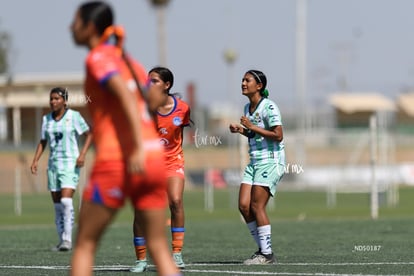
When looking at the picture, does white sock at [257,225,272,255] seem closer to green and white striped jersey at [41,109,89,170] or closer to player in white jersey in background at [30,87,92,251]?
player in white jersey in background at [30,87,92,251]

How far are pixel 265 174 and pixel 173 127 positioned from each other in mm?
1201

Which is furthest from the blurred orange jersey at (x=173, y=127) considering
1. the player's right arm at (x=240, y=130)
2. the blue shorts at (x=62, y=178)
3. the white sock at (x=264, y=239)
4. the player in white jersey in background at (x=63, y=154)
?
the blue shorts at (x=62, y=178)

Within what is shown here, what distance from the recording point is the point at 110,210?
Answer: 8.17 m

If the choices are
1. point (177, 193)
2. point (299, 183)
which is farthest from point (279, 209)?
point (177, 193)

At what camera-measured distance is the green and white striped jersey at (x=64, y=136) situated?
17.5 meters

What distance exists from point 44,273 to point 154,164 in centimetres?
497

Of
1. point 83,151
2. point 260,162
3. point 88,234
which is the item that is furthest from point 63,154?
point 88,234

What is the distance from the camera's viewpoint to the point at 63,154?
1769 cm

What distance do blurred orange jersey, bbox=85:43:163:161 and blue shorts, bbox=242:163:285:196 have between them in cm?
557

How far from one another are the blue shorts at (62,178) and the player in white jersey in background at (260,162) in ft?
14.3

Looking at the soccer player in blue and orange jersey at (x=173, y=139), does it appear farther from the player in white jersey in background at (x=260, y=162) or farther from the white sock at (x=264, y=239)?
the white sock at (x=264, y=239)

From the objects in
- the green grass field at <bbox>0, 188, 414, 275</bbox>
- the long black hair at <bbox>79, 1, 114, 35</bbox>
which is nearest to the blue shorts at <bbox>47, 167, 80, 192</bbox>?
the green grass field at <bbox>0, 188, 414, 275</bbox>

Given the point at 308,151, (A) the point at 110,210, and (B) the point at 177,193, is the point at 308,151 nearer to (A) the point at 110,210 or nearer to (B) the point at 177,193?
(B) the point at 177,193

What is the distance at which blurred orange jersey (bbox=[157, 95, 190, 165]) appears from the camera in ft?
44.5
